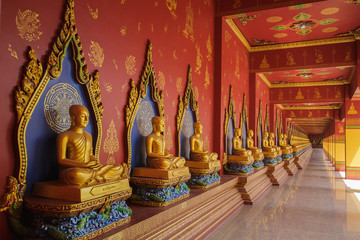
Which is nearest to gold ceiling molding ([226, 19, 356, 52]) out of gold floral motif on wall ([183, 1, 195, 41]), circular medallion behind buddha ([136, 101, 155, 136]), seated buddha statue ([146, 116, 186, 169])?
gold floral motif on wall ([183, 1, 195, 41])

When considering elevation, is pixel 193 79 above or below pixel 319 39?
below

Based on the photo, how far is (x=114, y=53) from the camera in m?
3.19

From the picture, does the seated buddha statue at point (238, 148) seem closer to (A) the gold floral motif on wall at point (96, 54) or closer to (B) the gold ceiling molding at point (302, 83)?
(A) the gold floral motif on wall at point (96, 54)

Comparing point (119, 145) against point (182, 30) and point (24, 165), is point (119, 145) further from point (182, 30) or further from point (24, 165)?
point (182, 30)

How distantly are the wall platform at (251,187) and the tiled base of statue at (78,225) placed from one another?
3759mm

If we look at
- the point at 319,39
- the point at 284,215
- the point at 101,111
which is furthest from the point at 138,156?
the point at 319,39

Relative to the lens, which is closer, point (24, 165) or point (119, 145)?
point (24, 165)

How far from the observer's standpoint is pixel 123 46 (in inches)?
131

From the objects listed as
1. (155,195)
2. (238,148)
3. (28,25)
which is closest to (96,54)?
(28,25)

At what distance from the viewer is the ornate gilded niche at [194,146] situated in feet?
14.3

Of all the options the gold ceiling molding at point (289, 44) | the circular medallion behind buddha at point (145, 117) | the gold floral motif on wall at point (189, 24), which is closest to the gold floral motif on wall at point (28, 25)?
the circular medallion behind buddha at point (145, 117)

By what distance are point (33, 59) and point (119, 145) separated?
1.32m

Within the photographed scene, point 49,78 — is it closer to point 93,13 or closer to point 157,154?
point 93,13

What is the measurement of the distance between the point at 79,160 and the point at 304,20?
20.5 ft
